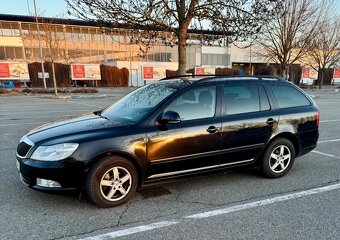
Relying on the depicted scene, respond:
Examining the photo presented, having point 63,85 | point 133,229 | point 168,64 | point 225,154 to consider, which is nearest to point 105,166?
point 133,229

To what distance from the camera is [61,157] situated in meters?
3.22

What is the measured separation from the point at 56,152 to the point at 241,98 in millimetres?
2711

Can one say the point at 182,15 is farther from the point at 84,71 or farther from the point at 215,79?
the point at 84,71

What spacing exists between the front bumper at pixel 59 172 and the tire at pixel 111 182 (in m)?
0.13

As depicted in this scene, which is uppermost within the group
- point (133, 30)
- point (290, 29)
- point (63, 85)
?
point (290, 29)

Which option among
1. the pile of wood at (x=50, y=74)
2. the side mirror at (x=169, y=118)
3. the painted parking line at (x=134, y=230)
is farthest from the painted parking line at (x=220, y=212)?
the pile of wood at (x=50, y=74)

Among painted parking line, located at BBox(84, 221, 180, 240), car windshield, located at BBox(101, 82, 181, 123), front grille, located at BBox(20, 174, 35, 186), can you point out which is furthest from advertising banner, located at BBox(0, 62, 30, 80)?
painted parking line, located at BBox(84, 221, 180, 240)

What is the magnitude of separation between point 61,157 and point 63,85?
115ft

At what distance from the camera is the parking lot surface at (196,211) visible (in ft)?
9.59

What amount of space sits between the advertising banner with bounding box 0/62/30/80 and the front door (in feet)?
91.6

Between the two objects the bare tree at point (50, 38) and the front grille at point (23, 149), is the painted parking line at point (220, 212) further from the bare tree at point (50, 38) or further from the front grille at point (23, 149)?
the bare tree at point (50, 38)

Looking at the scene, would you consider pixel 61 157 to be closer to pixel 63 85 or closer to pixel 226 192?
pixel 226 192

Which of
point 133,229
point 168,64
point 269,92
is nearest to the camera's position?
point 133,229

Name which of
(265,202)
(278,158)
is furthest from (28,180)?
(278,158)
